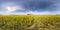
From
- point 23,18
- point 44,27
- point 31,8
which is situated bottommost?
point 44,27

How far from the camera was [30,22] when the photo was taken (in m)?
2.50

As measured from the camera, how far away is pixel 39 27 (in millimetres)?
2473

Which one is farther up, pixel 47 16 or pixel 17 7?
pixel 17 7

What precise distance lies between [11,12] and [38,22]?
49 centimetres

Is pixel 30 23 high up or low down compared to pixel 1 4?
down

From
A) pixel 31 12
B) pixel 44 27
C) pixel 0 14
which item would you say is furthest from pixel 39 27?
pixel 0 14

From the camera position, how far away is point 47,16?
2465mm

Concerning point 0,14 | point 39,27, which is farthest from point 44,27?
point 0,14

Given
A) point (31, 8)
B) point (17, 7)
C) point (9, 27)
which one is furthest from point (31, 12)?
point (9, 27)

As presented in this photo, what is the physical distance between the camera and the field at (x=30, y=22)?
2.46 m

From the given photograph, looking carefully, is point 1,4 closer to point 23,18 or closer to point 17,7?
point 17,7

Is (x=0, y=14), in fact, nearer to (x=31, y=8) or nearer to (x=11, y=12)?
(x=11, y=12)

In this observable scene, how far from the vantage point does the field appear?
2.46 m

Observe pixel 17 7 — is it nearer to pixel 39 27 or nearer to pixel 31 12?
pixel 31 12
